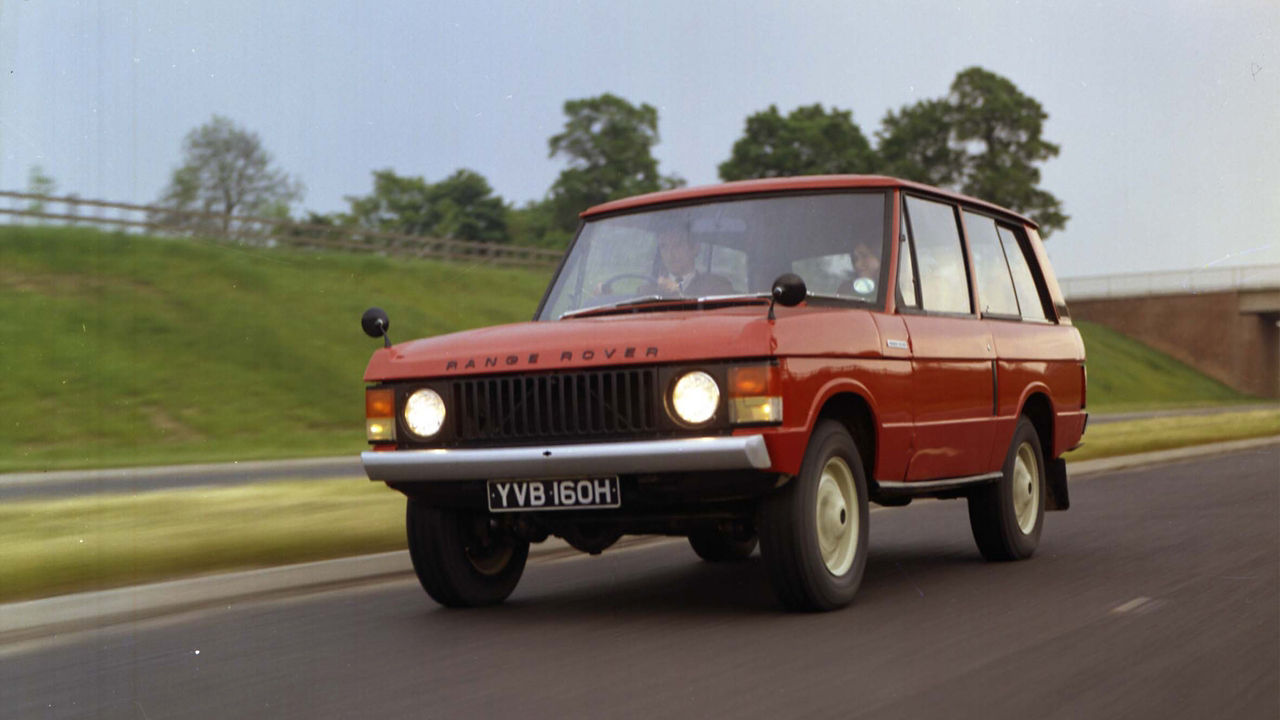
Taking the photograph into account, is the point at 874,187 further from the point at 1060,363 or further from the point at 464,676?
the point at 464,676

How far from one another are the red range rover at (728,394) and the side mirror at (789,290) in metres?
0.01

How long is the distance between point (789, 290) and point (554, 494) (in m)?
1.37

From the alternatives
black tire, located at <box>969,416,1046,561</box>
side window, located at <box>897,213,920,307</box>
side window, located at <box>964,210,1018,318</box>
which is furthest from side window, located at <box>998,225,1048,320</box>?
side window, located at <box>897,213,920,307</box>

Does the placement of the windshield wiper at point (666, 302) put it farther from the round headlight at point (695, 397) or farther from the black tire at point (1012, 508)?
the black tire at point (1012, 508)

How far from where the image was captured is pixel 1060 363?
10.5 metres

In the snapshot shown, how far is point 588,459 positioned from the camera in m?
6.76

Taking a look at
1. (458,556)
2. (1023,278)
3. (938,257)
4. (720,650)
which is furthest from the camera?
(1023,278)

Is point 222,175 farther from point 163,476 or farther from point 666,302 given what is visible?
point 666,302

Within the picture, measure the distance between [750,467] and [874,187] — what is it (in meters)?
2.42

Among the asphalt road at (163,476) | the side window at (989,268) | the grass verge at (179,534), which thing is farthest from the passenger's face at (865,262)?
the asphalt road at (163,476)

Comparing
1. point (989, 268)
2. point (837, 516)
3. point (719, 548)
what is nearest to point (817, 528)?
point (837, 516)

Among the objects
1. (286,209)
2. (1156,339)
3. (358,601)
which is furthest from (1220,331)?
(358,601)

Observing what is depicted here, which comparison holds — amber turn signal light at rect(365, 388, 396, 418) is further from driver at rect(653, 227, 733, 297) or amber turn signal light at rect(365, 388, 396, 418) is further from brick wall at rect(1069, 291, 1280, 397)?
brick wall at rect(1069, 291, 1280, 397)

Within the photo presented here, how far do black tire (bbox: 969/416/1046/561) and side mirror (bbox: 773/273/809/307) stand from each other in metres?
2.93
